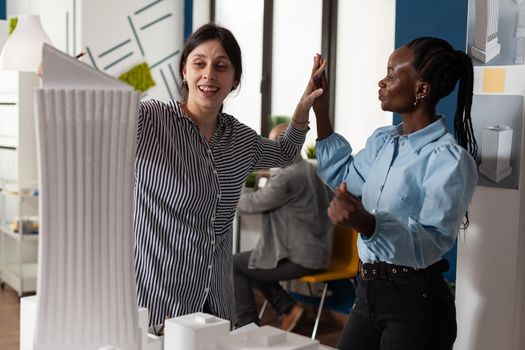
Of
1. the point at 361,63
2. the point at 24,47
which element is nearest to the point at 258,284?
the point at 361,63

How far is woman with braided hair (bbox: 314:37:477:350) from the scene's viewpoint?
1.80 metres

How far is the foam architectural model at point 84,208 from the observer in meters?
1.23

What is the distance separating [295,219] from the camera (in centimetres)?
436

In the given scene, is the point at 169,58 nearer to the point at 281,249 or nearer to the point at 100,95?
the point at 281,249

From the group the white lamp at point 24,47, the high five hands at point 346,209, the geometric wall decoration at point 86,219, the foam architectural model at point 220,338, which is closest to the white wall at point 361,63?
the white lamp at point 24,47

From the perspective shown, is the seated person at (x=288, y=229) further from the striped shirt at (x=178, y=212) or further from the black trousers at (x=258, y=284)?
the striped shirt at (x=178, y=212)

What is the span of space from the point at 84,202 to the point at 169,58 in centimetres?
510

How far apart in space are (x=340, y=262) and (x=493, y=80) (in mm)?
2127

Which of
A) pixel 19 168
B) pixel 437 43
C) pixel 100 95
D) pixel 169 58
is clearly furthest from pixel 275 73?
pixel 100 95

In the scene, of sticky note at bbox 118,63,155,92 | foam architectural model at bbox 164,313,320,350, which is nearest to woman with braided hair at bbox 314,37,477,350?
foam architectural model at bbox 164,313,320,350

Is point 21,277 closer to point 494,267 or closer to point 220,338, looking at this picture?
point 494,267

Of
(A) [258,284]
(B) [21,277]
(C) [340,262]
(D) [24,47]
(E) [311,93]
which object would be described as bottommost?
(B) [21,277]

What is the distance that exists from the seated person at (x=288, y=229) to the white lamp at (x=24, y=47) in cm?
156

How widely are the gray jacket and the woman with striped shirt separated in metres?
2.23
